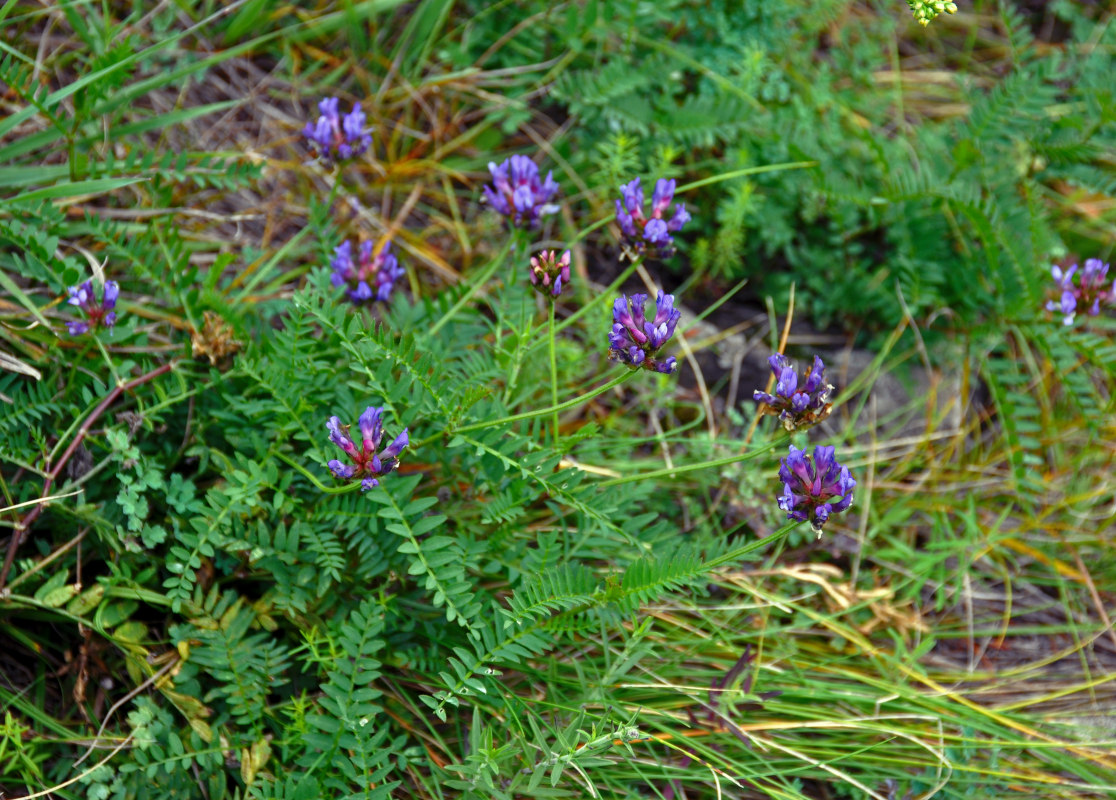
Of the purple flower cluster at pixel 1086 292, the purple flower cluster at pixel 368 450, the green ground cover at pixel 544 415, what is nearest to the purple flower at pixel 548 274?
the green ground cover at pixel 544 415

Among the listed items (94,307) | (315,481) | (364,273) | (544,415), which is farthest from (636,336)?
(94,307)

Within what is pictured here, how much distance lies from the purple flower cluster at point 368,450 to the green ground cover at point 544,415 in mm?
20

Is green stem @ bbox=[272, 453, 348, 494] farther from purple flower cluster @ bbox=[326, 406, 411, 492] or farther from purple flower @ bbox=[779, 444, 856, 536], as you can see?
purple flower @ bbox=[779, 444, 856, 536]

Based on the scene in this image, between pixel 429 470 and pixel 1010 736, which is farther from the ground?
pixel 429 470

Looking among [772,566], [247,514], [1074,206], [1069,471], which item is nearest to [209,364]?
[247,514]

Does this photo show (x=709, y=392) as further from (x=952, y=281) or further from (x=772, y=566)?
(x=952, y=281)

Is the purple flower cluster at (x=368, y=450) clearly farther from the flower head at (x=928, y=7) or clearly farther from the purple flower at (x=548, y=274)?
the flower head at (x=928, y=7)

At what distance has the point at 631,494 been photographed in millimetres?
2279

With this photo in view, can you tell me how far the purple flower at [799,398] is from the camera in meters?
1.86

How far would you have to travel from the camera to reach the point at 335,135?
2.37 metres

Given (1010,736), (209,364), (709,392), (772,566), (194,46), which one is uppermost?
(194,46)

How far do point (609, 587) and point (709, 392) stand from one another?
1272 millimetres

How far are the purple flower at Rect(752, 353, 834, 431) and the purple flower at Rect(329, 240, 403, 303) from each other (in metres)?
1.02

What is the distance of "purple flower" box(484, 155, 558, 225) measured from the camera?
2266 millimetres
